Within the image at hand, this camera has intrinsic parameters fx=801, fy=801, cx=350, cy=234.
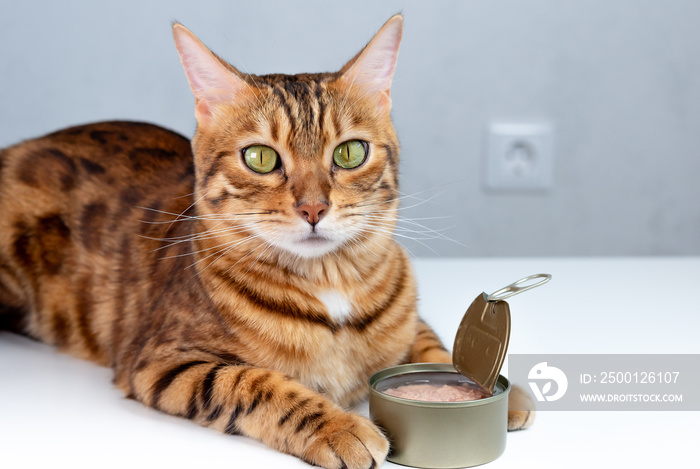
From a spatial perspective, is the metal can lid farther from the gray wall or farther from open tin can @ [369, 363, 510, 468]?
the gray wall

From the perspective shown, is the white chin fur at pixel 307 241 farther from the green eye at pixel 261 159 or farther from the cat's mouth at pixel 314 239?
the green eye at pixel 261 159

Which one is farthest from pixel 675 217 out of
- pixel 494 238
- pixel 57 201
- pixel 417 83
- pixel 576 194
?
pixel 57 201

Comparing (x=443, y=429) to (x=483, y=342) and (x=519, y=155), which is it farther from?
(x=519, y=155)

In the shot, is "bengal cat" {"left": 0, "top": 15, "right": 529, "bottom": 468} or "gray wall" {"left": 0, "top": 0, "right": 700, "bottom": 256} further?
"gray wall" {"left": 0, "top": 0, "right": 700, "bottom": 256}

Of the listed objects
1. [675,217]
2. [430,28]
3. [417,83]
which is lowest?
[675,217]

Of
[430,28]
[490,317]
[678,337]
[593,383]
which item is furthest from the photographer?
[430,28]

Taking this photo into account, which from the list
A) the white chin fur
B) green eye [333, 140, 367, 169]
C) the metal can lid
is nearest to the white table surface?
the metal can lid

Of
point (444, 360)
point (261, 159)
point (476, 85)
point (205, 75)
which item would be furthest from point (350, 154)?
point (476, 85)

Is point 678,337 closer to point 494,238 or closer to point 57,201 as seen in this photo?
point 494,238

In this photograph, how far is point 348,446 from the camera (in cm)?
105

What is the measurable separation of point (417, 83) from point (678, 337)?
1.22 metres

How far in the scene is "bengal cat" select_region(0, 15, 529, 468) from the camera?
1.18m

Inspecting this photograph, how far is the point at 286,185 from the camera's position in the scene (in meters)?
1.22

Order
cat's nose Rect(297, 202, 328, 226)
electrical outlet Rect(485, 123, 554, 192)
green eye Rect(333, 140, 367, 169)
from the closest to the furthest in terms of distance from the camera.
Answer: cat's nose Rect(297, 202, 328, 226)
green eye Rect(333, 140, 367, 169)
electrical outlet Rect(485, 123, 554, 192)
